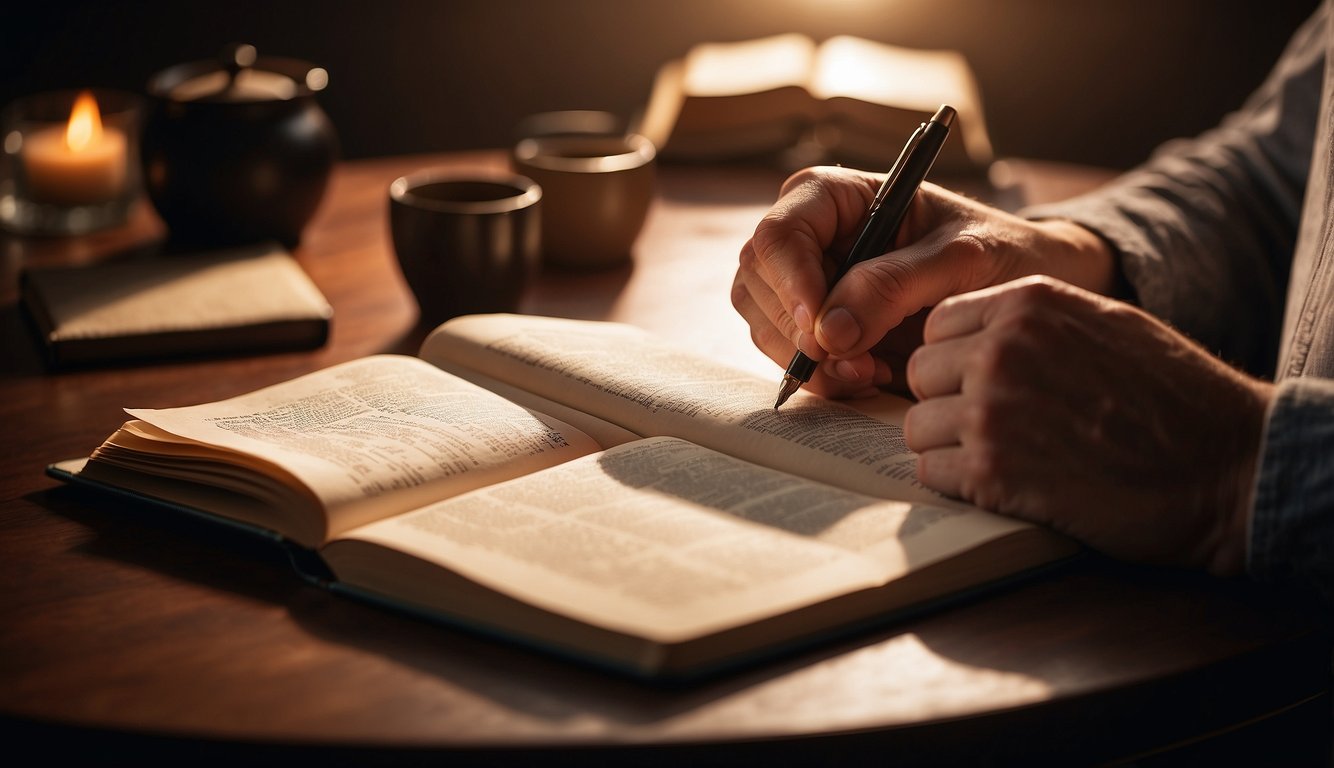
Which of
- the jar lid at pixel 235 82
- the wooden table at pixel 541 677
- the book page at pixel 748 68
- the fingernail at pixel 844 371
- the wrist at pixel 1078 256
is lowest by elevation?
the wooden table at pixel 541 677

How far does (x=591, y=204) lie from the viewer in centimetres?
140

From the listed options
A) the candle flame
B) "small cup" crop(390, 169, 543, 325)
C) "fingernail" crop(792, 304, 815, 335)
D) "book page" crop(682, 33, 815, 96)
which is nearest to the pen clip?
"fingernail" crop(792, 304, 815, 335)

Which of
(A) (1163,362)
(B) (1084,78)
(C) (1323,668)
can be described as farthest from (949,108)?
(B) (1084,78)

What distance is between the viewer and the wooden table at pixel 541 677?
58 cm

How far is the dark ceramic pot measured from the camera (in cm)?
135

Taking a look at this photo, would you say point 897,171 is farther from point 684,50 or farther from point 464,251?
point 684,50

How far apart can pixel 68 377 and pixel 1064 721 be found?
2.86 ft

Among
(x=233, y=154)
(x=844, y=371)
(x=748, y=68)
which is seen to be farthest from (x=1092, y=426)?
(x=748, y=68)

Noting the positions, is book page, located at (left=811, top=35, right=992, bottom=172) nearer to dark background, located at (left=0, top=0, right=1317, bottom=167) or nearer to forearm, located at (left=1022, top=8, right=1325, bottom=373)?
forearm, located at (left=1022, top=8, right=1325, bottom=373)

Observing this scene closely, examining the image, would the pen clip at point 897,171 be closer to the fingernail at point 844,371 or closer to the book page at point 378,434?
the fingernail at point 844,371

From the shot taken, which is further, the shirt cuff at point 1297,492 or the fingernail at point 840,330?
the fingernail at point 840,330

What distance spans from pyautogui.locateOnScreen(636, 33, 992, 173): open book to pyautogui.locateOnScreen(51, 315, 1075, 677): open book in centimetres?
91

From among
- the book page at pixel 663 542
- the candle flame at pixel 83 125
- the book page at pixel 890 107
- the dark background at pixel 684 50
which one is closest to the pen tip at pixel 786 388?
the book page at pixel 663 542

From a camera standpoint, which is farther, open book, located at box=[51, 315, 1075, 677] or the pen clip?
the pen clip
